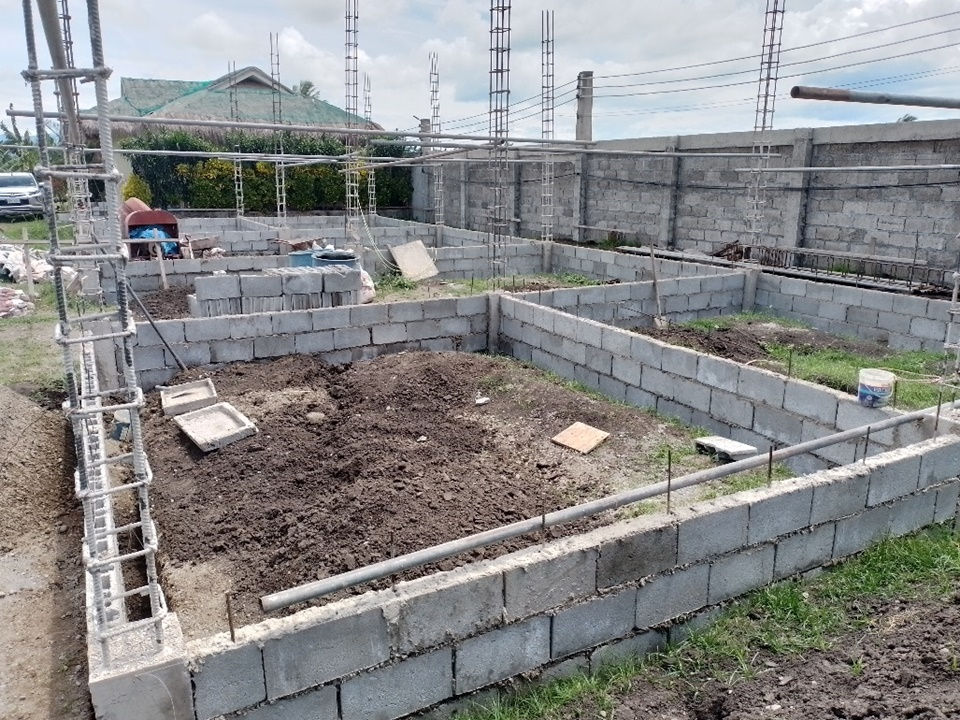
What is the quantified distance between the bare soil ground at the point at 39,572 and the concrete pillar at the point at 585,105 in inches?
629

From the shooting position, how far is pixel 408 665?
2871 millimetres

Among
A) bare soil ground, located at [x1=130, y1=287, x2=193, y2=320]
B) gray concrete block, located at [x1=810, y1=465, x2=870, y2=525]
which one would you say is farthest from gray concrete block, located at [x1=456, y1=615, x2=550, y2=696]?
bare soil ground, located at [x1=130, y1=287, x2=193, y2=320]

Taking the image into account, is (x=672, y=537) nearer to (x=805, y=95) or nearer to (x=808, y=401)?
(x=805, y=95)

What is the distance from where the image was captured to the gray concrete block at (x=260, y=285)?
9117 mm

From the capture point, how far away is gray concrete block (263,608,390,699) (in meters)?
2.64

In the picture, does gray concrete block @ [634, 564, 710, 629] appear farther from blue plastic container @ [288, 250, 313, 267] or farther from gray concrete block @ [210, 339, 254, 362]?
blue plastic container @ [288, 250, 313, 267]

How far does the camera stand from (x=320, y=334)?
755cm

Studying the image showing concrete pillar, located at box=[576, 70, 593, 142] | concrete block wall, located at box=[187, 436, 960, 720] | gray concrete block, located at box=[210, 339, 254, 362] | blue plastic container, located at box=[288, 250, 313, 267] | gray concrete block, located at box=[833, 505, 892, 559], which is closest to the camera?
concrete block wall, located at box=[187, 436, 960, 720]

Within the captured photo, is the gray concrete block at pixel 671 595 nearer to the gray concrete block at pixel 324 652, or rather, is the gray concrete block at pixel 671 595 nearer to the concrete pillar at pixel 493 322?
the gray concrete block at pixel 324 652

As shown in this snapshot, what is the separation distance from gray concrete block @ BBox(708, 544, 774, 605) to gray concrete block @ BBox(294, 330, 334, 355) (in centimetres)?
508

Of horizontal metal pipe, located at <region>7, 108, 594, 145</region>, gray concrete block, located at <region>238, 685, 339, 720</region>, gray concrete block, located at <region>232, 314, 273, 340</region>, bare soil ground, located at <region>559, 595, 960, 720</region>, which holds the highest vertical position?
horizontal metal pipe, located at <region>7, 108, 594, 145</region>

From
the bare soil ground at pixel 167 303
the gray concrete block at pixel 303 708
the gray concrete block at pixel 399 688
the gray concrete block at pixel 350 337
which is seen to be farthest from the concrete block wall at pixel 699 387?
the bare soil ground at pixel 167 303

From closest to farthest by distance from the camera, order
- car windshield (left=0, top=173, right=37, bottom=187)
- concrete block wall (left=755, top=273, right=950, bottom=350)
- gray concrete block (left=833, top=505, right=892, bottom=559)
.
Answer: gray concrete block (left=833, top=505, right=892, bottom=559) < concrete block wall (left=755, top=273, right=950, bottom=350) < car windshield (left=0, top=173, right=37, bottom=187)

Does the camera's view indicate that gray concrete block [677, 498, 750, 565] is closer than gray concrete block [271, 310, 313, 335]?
Yes
